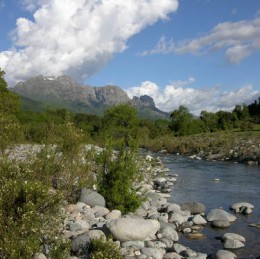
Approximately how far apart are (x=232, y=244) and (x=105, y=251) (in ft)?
17.7

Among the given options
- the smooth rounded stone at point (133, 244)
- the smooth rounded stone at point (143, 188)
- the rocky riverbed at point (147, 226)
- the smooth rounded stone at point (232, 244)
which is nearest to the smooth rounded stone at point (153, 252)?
the rocky riverbed at point (147, 226)

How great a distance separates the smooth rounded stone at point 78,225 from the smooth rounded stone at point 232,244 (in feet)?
15.2

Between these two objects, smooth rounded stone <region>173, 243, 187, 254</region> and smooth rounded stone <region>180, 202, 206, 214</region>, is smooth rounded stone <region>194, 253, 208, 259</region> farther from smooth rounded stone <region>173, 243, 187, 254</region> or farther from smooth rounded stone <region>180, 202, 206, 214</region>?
smooth rounded stone <region>180, 202, 206, 214</region>

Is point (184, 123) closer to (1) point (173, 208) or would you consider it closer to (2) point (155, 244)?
(1) point (173, 208)

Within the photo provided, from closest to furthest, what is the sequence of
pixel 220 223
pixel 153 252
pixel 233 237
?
pixel 153 252 → pixel 233 237 → pixel 220 223

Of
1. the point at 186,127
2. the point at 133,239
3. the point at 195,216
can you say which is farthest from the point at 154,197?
the point at 186,127

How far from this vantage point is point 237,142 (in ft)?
168

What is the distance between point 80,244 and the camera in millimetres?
12000

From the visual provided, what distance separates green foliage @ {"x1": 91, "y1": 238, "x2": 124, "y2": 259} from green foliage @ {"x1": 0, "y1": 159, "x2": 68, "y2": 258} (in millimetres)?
780

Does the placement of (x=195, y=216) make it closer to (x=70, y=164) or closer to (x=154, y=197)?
(x=154, y=197)

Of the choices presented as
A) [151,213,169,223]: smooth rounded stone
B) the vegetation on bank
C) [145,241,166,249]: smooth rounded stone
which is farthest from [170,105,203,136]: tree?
[145,241,166,249]: smooth rounded stone

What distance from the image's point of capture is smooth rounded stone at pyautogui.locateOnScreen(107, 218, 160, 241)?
1304 centimetres

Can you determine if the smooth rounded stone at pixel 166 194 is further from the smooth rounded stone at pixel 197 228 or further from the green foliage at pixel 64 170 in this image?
the green foliage at pixel 64 170

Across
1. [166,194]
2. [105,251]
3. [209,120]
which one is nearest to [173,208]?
[166,194]
